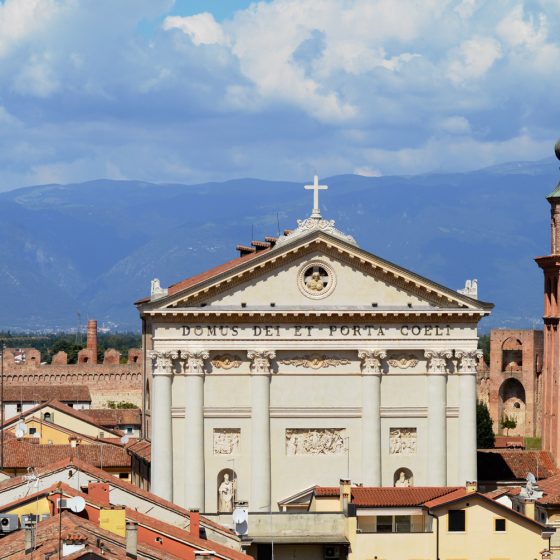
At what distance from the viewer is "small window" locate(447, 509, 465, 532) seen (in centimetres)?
5072

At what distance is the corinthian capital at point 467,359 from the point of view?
66125 millimetres

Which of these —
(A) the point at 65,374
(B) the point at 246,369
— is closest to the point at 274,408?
(B) the point at 246,369

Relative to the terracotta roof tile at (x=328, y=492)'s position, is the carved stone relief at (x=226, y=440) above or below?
above

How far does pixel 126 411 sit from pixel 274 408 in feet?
221

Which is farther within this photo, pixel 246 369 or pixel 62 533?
pixel 246 369

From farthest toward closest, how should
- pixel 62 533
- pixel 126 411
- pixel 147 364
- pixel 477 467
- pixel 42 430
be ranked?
pixel 126 411 < pixel 42 430 < pixel 147 364 < pixel 477 467 < pixel 62 533

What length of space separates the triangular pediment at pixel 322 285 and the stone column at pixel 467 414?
175 cm

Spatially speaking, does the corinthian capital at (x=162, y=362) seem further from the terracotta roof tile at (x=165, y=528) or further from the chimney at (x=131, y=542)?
the chimney at (x=131, y=542)

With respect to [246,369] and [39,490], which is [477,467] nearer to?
[246,369]

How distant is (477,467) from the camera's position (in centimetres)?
7075

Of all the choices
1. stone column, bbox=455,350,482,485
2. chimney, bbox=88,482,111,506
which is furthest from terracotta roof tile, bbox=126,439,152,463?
chimney, bbox=88,482,111,506

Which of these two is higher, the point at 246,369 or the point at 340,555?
the point at 246,369

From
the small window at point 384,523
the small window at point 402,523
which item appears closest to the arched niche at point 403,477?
the small window at point 384,523

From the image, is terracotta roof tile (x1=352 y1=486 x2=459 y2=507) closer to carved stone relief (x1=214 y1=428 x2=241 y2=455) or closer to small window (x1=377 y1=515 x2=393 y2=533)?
small window (x1=377 y1=515 x2=393 y2=533)
